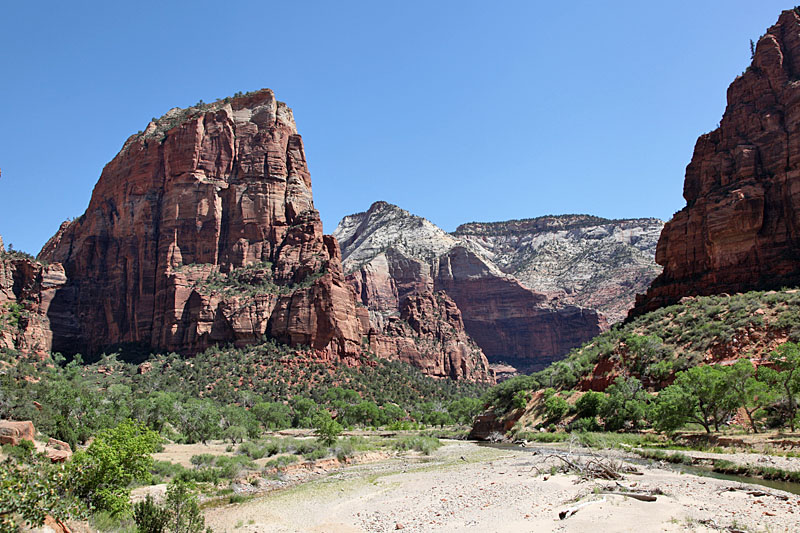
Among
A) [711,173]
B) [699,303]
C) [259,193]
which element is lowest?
[699,303]

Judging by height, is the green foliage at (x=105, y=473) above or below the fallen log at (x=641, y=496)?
above

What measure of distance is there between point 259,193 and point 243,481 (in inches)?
3302

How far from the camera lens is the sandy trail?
50.6ft

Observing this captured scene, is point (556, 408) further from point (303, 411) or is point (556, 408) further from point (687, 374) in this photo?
point (303, 411)

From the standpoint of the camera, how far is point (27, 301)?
316 ft

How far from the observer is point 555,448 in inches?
1665

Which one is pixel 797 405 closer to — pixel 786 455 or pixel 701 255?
pixel 786 455

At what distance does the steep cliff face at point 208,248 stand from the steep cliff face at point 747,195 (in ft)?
173

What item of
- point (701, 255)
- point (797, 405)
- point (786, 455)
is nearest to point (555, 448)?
point (797, 405)

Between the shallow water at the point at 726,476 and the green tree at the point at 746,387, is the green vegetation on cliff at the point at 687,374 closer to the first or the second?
the green tree at the point at 746,387

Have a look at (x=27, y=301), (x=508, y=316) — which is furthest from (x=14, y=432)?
(x=508, y=316)

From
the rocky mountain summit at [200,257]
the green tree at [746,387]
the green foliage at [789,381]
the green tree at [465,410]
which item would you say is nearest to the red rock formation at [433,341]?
the rocky mountain summit at [200,257]

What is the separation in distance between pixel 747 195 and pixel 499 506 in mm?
55684

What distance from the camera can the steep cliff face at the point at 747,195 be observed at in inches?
2339
